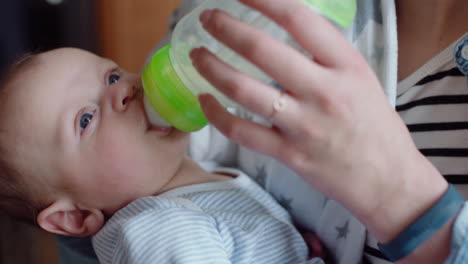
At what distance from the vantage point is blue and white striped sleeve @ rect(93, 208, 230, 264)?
26.5 inches

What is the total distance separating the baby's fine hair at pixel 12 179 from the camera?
77 cm

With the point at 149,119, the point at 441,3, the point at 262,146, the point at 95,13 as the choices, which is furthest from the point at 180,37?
the point at 95,13

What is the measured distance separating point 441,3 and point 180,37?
42 centimetres

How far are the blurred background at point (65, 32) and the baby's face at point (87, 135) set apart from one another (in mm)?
888

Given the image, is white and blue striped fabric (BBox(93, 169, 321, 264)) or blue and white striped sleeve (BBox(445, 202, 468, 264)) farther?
white and blue striped fabric (BBox(93, 169, 321, 264))

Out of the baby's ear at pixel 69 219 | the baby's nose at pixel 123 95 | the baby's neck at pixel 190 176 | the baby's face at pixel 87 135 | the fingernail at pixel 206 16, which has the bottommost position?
the baby's ear at pixel 69 219

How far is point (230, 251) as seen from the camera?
740 millimetres

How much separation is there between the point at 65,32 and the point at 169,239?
160 centimetres

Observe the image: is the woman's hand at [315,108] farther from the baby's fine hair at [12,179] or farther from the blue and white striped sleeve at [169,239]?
the baby's fine hair at [12,179]

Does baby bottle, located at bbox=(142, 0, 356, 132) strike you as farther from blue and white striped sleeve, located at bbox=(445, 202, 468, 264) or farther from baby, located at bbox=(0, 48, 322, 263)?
blue and white striped sleeve, located at bbox=(445, 202, 468, 264)

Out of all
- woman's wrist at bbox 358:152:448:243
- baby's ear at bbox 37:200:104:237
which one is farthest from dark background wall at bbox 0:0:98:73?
woman's wrist at bbox 358:152:448:243

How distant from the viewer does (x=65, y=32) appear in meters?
2.03

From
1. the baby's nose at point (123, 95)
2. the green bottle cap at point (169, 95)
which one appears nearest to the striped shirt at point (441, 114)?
the green bottle cap at point (169, 95)

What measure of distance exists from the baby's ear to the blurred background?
827 millimetres
